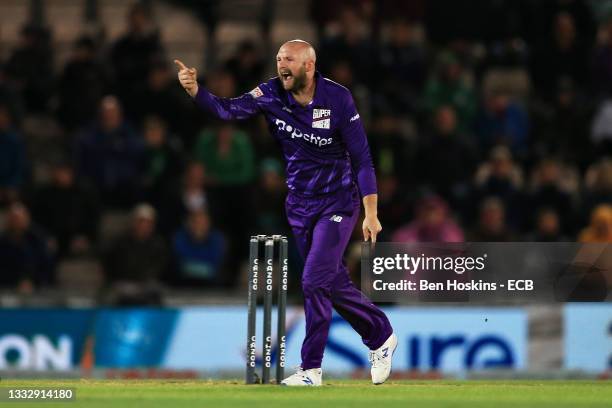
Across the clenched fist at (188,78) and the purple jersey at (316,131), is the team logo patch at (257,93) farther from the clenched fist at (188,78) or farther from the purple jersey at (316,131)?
the clenched fist at (188,78)

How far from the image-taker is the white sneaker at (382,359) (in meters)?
12.0

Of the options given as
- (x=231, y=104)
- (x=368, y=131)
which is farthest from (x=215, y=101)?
(x=368, y=131)

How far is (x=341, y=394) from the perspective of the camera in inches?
444

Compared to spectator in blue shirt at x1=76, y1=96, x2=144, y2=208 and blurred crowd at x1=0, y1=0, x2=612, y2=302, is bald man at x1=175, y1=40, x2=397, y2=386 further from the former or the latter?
spectator in blue shirt at x1=76, y1=96, x2=144, y2=208

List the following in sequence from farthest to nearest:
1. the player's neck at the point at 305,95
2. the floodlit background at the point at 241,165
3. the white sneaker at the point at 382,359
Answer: the floodlit background at the point at 241,165 → the white sneaker at the point at 382,359 → the player's neck at the point at 305,95

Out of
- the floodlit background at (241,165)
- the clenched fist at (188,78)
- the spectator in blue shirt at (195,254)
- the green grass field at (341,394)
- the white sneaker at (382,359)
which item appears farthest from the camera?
the spectator in blue shirt at (195,254)

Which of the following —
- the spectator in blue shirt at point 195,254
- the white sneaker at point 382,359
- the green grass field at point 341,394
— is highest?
the spectator in blue shirt at point 195,254

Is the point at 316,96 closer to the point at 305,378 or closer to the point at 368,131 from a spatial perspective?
the point at 305,378

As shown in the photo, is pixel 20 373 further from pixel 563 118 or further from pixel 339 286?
pixel 563 118

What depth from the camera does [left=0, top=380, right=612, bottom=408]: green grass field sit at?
10.5 m

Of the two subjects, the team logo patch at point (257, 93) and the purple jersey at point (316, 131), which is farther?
the team logo patch at point (257, 93)

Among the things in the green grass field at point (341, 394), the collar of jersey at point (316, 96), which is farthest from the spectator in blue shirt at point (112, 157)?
the collar of jersey at point (316, 96)

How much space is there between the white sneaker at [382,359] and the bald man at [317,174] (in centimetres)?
5

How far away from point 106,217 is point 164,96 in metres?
1.74
